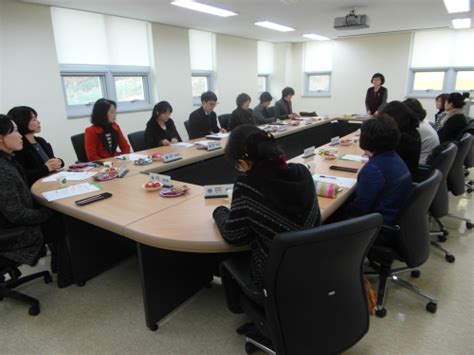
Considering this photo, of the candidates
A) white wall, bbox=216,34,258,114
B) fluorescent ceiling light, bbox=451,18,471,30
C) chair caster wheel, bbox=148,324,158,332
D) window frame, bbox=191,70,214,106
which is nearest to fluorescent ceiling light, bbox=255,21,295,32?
white wall, bbox=216,34,258,114

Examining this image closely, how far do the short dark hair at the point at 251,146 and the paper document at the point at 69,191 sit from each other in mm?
1195

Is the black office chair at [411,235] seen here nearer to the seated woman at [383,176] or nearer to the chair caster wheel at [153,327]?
the seated woman at [383,176]

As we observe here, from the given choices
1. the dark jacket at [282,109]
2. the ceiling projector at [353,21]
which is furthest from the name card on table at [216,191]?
the dark jacket at [282,109]

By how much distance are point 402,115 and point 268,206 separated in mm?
1640

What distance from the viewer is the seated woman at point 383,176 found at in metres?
1.72

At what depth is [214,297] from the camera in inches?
80.8

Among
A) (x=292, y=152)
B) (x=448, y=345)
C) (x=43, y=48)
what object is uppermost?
(x=43, y=48)

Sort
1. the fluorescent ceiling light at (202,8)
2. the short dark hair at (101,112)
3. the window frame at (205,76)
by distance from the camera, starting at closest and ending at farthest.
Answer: the short dark hair at (101,112), the fluorescent ceiling light at (202,8), the window frame at (205,76)

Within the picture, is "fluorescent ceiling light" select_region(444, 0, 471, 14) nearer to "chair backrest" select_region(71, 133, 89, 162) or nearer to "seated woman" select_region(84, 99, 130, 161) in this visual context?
"seated woman" select_region(84, 99, 130, 161)

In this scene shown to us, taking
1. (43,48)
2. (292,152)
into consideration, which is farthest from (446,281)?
(43,48)

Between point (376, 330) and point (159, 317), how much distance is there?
3.98 ft

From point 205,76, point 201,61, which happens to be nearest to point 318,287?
point 201,61

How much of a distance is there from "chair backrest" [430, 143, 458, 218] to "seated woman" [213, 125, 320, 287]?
1.25m

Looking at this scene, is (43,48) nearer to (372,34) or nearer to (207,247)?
(207,247)
